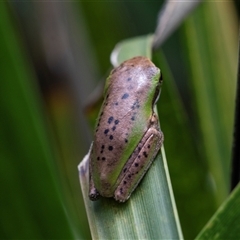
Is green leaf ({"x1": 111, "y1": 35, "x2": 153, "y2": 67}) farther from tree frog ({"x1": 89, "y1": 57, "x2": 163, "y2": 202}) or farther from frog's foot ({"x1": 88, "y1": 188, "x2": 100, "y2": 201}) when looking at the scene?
frog's foot ({"x1": 88, "y1": 188, "x2": 100, "y2": 201})

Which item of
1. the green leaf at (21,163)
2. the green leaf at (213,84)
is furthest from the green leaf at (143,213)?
the green leaf at (213,84)

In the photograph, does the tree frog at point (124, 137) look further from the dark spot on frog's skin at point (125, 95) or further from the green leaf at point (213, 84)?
the green leaf at point (213, 84)

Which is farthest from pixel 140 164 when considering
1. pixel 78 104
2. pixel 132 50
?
pixel 78 104

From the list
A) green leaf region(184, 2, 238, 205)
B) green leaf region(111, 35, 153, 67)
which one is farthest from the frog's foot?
green leaf region(184, 2, 238, 205)

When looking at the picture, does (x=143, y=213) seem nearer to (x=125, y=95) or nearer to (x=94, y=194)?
(x=94, y=194)

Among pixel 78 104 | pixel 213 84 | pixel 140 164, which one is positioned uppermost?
pixel 140 164

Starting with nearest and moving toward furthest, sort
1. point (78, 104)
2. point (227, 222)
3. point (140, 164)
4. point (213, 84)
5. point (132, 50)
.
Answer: point (227, 222) < point (140, 164) < point (132, 50) < point (213, 84) < point (78, 104)

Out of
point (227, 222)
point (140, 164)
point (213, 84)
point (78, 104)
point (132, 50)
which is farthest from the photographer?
point (78, 104)
